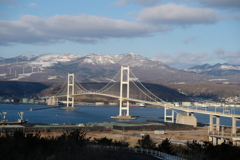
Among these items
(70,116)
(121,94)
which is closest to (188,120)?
(121,94)

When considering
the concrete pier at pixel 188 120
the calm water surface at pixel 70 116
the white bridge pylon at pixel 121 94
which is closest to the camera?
the concrete pier at pixel 188 120

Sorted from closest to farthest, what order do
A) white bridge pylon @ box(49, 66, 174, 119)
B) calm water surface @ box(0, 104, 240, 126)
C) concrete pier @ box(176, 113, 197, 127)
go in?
concrete pier @ box(176, 113, 197, 127) < calm water surface @ box(0, 104, 240, 126) < white bridge pylon @ box(49, 66, 174, 119)

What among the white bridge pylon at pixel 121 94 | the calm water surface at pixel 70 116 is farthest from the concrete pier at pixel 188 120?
the white bridge pylon at pixel 121 94

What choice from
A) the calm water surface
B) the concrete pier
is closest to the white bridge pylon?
the calm water surface

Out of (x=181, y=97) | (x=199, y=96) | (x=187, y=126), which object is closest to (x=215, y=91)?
(x=199, y=96)

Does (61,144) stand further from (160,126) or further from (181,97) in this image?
(181,97)

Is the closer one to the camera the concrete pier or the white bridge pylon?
the concrete pier

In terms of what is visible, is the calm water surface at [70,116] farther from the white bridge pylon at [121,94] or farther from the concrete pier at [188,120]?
the concrete pier at [188,120]

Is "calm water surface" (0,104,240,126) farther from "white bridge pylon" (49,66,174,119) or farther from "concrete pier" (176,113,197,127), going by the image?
"concrete pier" (176,113,197,127)

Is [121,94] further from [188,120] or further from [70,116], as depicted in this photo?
[188,120]

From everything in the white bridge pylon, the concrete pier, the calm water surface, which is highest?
the white bridge pylon

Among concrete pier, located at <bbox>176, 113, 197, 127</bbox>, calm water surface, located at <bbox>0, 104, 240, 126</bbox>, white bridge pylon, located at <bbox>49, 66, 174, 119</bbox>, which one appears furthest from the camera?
white bridge pylon, located at <bbox>49, 66, 174, 119</bbox>
